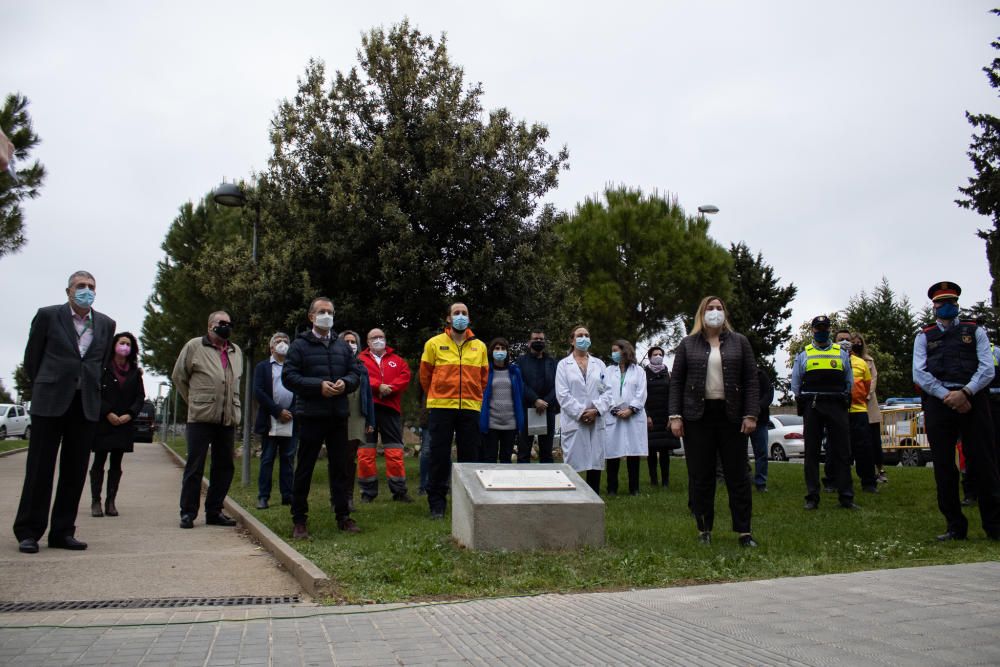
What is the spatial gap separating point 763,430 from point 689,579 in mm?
6638

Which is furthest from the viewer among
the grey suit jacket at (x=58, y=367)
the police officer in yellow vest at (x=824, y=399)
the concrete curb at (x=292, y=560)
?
the police officer in yellow vest at (x=824, y=399)

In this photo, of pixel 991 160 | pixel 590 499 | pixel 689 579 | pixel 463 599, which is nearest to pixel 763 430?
pixel 590 499

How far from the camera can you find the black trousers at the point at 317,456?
24.4 ft

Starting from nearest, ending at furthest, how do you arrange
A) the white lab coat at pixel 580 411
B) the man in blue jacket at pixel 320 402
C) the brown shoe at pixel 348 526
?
the man in blue jacket at pixel 320 402
the brown shoe at pixel 348 526
the white lab coat at pixel 580 411

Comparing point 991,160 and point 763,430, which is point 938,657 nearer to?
point 763,430

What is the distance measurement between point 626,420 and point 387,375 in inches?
125

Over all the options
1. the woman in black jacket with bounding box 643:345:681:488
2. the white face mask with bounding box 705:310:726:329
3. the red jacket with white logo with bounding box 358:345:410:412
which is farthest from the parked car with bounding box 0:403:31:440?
the white face mask with bounding box 705:310:726:329

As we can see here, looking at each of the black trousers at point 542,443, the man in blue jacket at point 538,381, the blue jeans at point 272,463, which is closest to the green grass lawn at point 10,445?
the blue jeans at point 272,463

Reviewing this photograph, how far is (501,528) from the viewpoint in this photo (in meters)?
6.32

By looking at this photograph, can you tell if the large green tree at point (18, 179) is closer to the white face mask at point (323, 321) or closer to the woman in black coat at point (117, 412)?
the woman in black coat at point (117, 412)

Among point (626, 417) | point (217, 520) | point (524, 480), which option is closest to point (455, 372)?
point (524, 480)

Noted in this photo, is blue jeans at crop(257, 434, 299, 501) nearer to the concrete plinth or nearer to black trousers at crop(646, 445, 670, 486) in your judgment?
the concrete plinth

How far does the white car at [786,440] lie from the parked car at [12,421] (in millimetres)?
32082

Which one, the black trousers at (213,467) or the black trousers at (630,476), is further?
the black trousers at (630,476)
